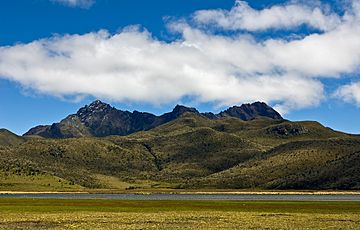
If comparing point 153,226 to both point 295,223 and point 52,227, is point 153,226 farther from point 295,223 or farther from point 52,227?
point 295,223

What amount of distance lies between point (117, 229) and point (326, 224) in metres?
24.0

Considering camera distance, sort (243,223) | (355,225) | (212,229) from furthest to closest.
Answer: (243,223) → (355,225) → (212,229)

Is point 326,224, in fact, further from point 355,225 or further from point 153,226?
point 153,226

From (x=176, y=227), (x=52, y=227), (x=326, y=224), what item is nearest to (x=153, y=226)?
(x=176, y=227)

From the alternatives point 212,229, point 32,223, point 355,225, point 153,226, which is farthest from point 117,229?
point 355,225

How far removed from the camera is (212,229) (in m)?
52.9

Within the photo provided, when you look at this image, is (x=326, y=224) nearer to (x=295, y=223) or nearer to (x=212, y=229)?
(x=295, y=223)

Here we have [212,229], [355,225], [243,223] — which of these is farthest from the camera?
[243,223]

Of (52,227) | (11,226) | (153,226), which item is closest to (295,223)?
(153,226)

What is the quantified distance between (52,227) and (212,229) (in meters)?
17.4

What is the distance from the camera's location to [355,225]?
56.5 meters

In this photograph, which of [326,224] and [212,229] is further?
[326,224]

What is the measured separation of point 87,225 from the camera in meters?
57.6

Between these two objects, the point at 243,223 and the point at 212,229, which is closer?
the point at 212,229
